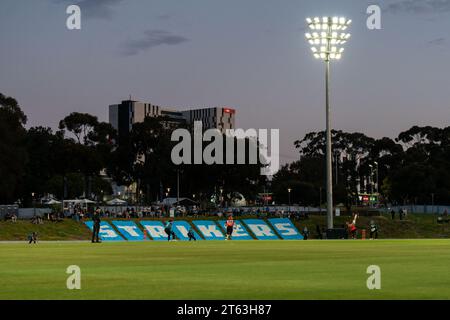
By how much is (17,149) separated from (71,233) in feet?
123

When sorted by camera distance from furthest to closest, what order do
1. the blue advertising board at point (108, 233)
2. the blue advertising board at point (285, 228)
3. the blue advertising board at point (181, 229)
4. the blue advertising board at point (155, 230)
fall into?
the blue advertising board at point (285, 228) → the blue advertising board at point (155, 230) → the blue advertising board at point (181, 229) → the blue advertising board at point (108, 233)

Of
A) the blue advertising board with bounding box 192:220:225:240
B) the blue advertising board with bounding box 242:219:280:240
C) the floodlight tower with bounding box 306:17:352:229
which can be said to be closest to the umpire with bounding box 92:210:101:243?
the floodlight tower with bounding box 306:17:352:229

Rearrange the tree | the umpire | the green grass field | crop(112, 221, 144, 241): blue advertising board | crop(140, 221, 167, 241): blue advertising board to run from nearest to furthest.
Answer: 1. the green grass field
2. the umpire
3. crop(112, 221, 144, 241): blue advertising board
4. crop(140, 221, 167, 241): blue advertising board
5. the tree

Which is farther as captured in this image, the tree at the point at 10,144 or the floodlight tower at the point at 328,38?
the tree at the point at 10,144

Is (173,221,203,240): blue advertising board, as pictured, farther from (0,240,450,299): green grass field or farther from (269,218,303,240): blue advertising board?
(0,240,450,299): green grass field

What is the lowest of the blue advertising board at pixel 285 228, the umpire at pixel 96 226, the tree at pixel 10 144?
the blue advertising board at pixel 285 228

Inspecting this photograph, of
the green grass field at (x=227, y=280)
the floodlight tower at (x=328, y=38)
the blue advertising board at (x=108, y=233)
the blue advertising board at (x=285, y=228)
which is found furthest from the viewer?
the blue advertising board at (x=285, y=228)

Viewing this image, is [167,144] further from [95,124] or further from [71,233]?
[71,233]

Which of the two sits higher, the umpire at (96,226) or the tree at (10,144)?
the tree at (10,144)

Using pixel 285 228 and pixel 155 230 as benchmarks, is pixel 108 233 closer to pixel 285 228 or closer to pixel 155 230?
pixel 155 230

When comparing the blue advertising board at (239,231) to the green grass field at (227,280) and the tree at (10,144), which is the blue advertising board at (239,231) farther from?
the green grass field at (227,280)

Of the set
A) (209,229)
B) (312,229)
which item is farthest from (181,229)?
(312,229)

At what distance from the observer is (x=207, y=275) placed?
2044 centimetres

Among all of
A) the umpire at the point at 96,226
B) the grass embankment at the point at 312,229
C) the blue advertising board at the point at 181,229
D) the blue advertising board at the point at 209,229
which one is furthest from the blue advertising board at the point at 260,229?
the umpire at the point at 96,226
